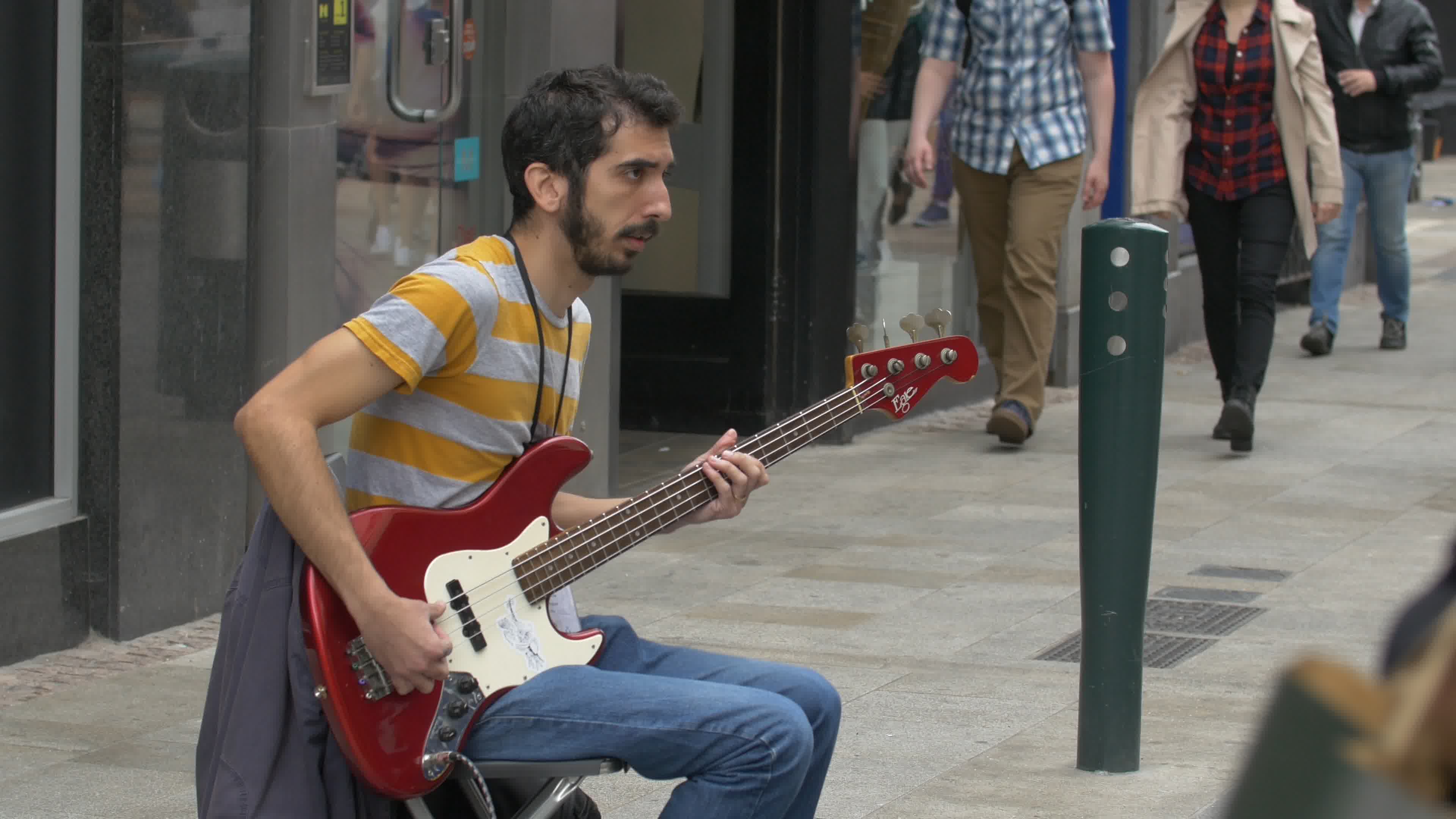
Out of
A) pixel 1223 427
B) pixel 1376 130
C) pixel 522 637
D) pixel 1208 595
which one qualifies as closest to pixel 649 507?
pixel 522 637

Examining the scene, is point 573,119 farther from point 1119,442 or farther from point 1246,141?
point 1246,141

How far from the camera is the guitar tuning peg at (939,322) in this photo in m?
3.56

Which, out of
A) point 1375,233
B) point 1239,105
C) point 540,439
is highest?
point 1239,105

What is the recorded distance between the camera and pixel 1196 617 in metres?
5.81

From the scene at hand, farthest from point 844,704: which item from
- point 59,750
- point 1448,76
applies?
point 1448,76

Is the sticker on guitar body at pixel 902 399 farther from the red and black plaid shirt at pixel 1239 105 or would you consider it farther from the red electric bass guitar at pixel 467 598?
the red and black plaid shirt at pixel 1239 105

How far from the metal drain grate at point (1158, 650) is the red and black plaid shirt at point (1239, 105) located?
3040 millimetres

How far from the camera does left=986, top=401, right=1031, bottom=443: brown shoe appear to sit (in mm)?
8406

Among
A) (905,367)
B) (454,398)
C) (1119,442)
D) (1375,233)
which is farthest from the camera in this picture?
(1375,233)

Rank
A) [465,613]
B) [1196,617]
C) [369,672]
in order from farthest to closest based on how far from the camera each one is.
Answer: [1196,617] → [465,613] → [369,672]

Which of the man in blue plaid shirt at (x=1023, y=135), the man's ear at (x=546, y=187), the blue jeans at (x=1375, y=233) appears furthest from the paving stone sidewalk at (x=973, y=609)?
the blue jeans at (x=1375, y=233)

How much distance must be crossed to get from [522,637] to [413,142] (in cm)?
369

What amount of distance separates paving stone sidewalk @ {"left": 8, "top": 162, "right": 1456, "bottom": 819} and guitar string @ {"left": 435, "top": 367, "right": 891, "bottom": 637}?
87 cm

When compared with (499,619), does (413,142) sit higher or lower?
higher
